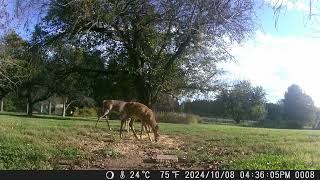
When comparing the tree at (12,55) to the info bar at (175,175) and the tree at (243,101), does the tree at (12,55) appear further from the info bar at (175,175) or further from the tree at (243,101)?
the info bar at (175,175)

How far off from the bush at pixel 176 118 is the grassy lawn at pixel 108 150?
277 inches

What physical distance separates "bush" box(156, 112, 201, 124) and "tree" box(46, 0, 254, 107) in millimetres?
Result: 3376

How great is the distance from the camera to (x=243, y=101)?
109ft

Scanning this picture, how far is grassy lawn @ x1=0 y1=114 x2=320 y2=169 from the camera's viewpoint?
549 inches

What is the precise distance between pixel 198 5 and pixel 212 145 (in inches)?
215

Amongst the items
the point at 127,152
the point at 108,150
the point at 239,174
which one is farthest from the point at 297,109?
the point at 239,174

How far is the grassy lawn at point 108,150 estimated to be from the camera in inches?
549

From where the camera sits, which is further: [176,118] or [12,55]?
[176,118]

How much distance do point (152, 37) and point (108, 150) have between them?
7.50 metres

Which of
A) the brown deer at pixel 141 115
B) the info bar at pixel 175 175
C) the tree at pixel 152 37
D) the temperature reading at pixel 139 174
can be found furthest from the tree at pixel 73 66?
the temperature reading at pixel 139 174

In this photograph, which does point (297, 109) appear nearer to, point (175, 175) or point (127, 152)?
point (127, 152)

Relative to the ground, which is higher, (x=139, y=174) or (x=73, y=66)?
(x=73, y=66)

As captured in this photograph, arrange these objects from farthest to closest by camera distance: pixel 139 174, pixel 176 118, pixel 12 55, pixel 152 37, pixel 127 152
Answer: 1. pixel 176 118
2. pixel 12 55
3. pixel 152 37
4. pixel 127 152
5. pixel 139 174

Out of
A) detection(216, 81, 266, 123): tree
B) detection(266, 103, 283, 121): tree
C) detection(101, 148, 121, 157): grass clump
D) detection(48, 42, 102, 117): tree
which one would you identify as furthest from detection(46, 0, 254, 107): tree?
detection(266, 103, 283, 121): tree
